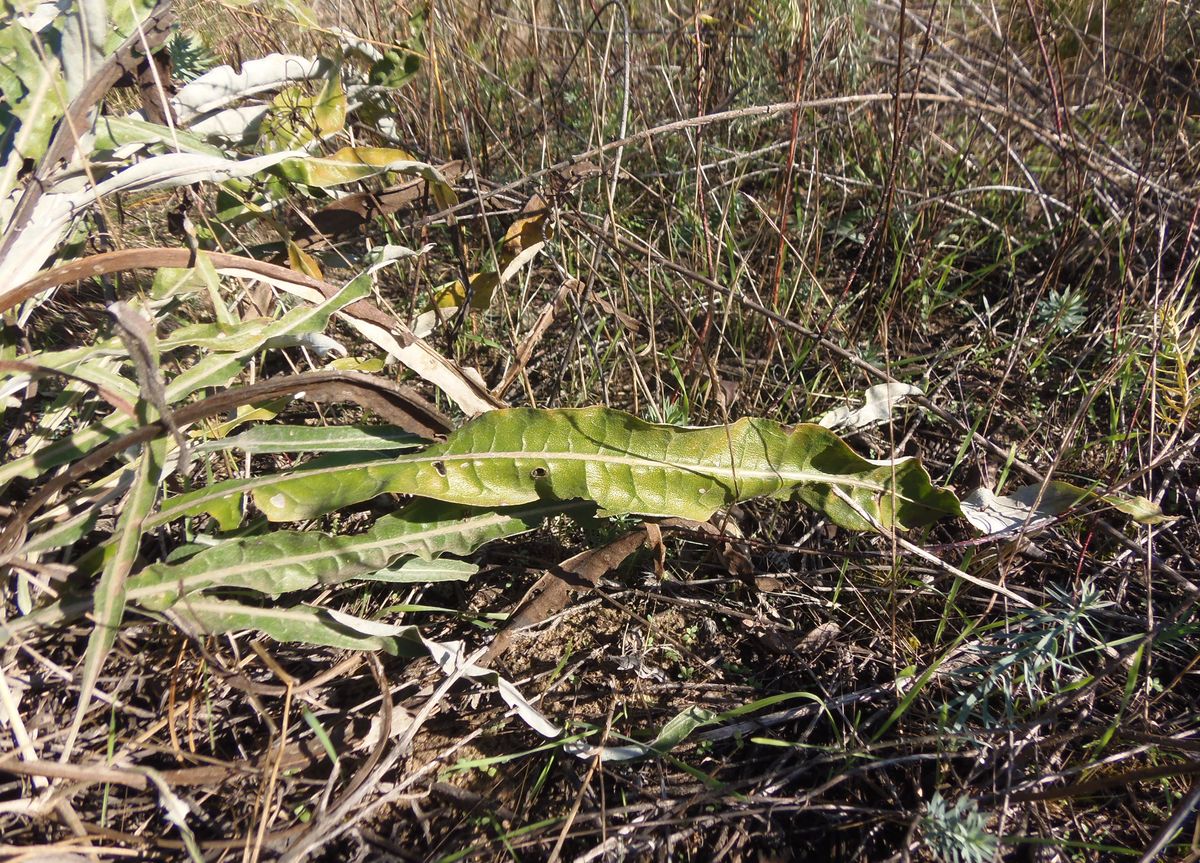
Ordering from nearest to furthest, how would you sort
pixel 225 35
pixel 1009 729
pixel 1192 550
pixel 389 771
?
pixel 1009 729 → pixel 389 771 → pixel 1192 550 → pixel 225 35

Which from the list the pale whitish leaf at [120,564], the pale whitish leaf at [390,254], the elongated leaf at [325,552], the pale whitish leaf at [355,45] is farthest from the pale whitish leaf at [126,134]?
the elongated leaf at [325,552]

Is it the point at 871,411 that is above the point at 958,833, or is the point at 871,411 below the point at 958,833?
above

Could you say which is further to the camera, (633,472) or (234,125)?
(234,125)

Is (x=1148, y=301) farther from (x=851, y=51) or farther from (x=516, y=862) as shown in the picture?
(x=516, y=862)

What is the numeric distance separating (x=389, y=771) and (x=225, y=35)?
2005mm

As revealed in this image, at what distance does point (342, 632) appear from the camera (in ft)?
3.44

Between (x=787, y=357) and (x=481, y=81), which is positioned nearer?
(x=787, y=357)

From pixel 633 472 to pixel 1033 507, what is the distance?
2.10 ft

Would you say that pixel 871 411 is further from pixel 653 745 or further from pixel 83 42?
pixel 83 42

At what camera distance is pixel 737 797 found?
0.96 m

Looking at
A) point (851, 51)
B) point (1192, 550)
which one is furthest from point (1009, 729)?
point (851, 51)

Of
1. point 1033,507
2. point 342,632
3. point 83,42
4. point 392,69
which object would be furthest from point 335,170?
point 1033,507

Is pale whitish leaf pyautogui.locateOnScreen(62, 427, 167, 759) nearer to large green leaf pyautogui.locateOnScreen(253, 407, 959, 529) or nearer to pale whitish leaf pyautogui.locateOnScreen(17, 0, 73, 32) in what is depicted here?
large green leaf pyautogui.locateOnScreen(253, 407, 959, 529)

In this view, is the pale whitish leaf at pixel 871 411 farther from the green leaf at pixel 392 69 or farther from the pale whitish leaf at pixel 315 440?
the green leaf at pixel 392 69
